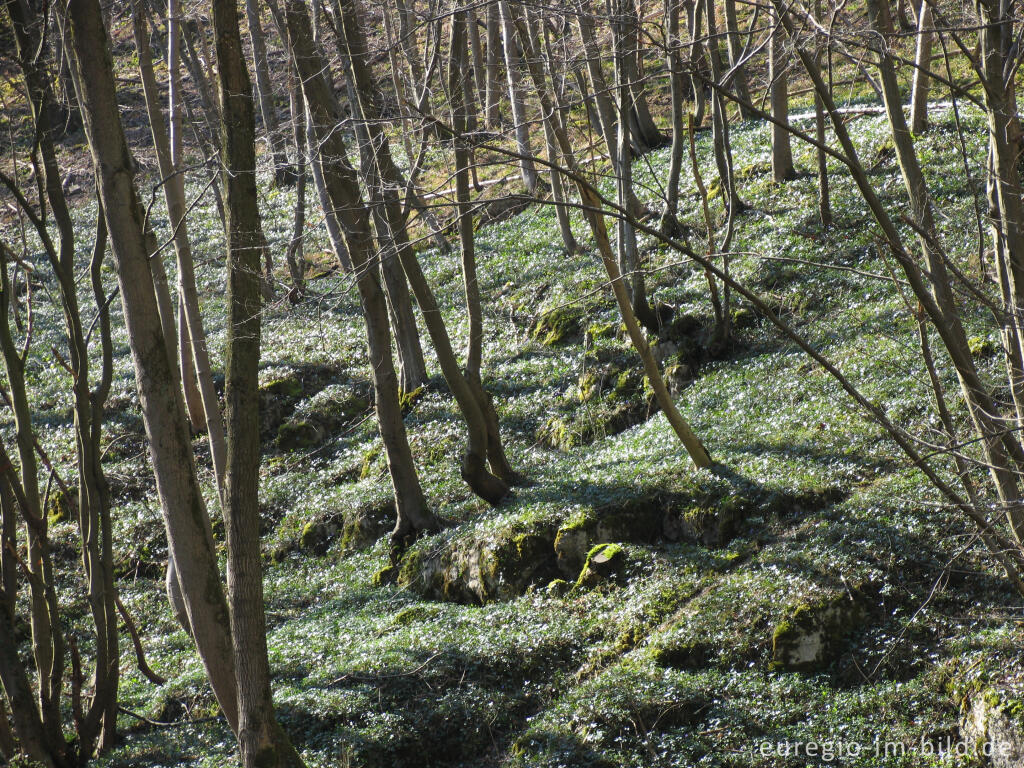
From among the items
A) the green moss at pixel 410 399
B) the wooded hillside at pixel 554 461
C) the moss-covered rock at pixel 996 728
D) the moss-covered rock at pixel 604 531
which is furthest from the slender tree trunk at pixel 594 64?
the moss-covered rock at pixel 996 728

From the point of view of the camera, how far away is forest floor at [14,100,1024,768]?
7055mm

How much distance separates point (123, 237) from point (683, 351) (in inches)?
338

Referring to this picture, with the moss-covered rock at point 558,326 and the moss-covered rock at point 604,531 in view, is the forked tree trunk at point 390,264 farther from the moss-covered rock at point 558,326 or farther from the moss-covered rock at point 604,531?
the moss-covered rock at point 604,531

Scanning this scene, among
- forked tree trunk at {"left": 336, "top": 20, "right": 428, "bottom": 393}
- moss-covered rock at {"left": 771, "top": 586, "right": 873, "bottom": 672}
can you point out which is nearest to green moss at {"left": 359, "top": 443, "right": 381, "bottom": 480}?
forked tree trunk at {"left": 336, "top": 20, "right": 428, "bottom": 393}

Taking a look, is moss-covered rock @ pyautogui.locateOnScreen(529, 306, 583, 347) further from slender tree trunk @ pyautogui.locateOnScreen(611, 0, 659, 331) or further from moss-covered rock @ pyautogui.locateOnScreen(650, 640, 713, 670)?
moss-covered rock @ pyautogui.locateOnScreen(650, 640, 713, 670)

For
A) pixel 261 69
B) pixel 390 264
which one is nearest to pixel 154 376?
pixel 390 264

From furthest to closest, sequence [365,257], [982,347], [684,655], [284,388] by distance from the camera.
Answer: [284,388], [365,257], [982,347], [684,655]

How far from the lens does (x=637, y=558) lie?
920cm

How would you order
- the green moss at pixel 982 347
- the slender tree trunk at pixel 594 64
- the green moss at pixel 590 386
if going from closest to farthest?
the green moss at pixel 982 347 < the slender tree trunk at pixel 594 64 < the green moss at pixel 590 386

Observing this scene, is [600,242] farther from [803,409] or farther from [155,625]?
[155,625]

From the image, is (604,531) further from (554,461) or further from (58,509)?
(58,509)

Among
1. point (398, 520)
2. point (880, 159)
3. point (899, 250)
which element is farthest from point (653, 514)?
point (880, 159)

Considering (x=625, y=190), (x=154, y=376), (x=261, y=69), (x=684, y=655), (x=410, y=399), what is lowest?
(x=684, y=655)

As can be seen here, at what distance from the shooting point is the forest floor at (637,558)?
278 inches
